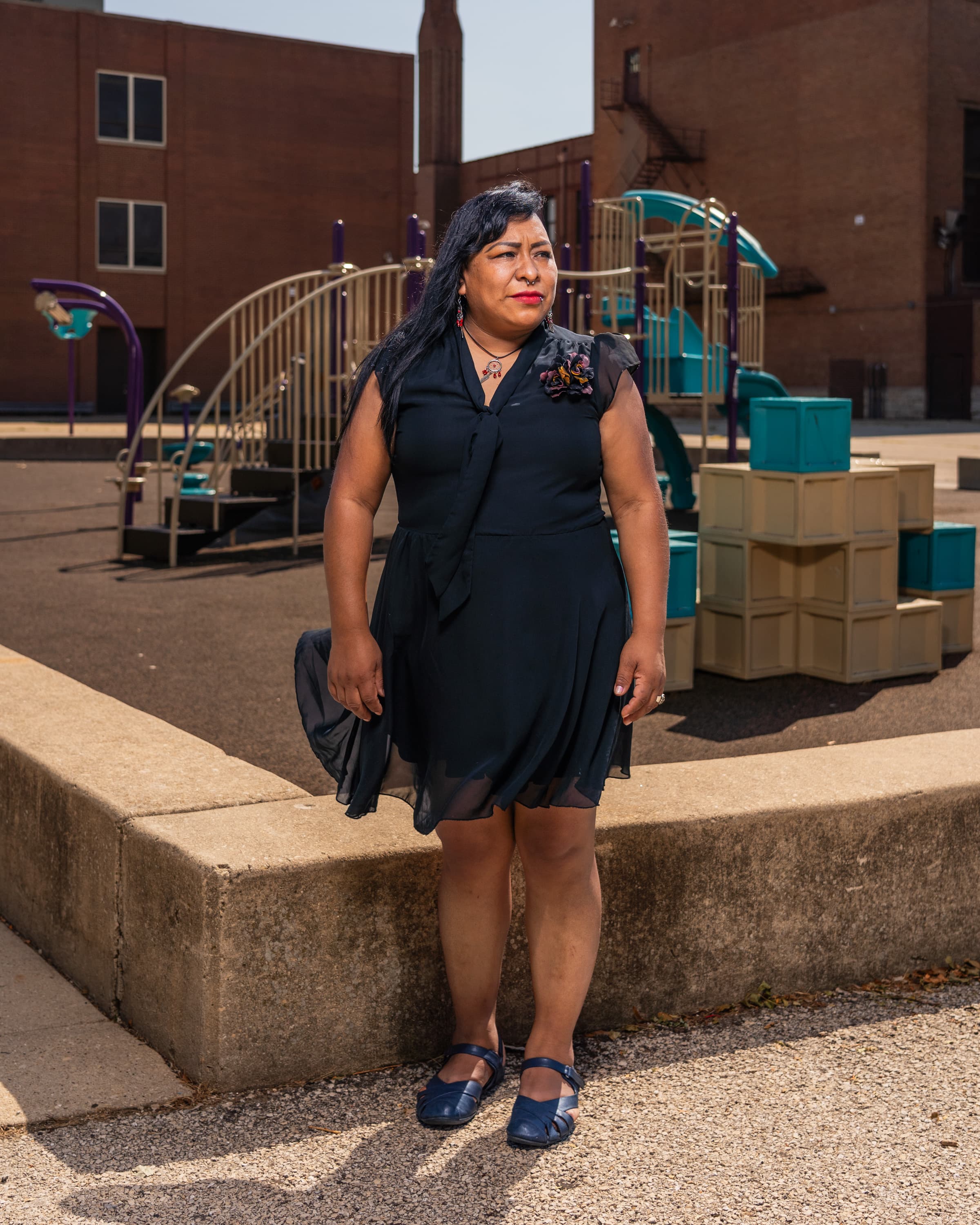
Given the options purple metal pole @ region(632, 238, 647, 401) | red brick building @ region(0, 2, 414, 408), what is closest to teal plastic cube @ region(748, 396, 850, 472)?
purple metal pole @ region(632, 238, 647, 401)

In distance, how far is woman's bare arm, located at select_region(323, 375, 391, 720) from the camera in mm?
2953

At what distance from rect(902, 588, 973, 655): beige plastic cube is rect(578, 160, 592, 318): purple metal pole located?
6.86 meters

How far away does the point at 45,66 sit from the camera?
3878 centimetres

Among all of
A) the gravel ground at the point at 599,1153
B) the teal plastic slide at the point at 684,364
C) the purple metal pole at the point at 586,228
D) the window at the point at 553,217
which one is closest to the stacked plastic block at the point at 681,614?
the gravel ground at the point at 599,1153

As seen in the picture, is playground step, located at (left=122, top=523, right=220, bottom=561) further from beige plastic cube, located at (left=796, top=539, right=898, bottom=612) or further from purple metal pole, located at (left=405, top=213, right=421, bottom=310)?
beige plastic cube, located at (left=796, top=539, right=898, bottom=612)

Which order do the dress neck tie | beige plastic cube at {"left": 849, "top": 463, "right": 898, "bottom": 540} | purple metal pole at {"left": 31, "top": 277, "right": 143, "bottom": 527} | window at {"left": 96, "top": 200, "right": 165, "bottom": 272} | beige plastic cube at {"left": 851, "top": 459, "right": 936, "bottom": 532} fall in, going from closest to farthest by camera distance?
the dress neck tie, beige plastic cube at {"left": 849, "top": 463, "right": 898, "bottom": 540}, beige plastic cube at {"left": 851, "top": 459, "right": 936, "bottom": 532}, purple metal pole at {"left": 31, "top": 277, "right": 143, "bottom": 527}, window at {"left": 96, "top": 200, "right": 165, "bottom": 272}

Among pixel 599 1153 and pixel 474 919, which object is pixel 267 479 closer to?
pixel 474 919

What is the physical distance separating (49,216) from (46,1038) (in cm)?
3892

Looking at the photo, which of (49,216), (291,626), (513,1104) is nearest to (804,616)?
(291,626)

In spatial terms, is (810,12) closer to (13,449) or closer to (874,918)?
(13,449)

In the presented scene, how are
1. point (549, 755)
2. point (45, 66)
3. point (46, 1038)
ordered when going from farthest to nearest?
point (45, 66), point (46, 1038), point (549, 755)

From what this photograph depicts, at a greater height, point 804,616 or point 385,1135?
point 804,616

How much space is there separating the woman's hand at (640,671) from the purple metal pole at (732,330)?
1050 centimetres

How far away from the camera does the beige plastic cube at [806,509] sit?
21.4 feet
